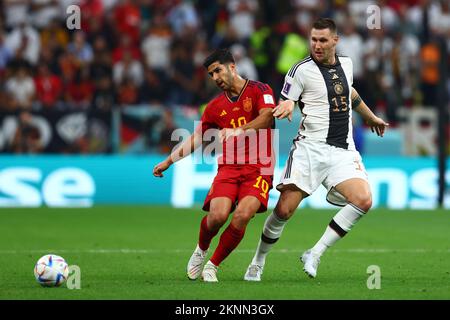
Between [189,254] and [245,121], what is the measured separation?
9.20ft

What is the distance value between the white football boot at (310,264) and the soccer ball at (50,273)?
209 cm

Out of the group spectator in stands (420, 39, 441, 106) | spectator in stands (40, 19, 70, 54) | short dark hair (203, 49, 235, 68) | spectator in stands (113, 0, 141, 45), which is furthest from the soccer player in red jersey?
spectator in stands (420, 39, 441, 106)

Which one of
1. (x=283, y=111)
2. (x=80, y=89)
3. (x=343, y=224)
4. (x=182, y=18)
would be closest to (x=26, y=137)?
(x=80, y=89)

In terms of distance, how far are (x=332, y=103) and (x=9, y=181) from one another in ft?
32.6

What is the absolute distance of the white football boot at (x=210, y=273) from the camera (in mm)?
9328

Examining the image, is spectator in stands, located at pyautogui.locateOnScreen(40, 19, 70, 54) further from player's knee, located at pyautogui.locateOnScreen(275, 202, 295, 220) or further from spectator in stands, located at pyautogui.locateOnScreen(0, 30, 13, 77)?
player's knee, located at pyautogui.locateOnScreen(275, 202, 295, 220)

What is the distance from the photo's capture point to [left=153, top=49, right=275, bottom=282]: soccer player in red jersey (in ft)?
30.5

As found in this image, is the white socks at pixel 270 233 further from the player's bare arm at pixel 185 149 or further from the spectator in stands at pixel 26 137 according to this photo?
the spectator in stands at pixel 26 137

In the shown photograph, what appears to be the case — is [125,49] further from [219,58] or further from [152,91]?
[219,58]

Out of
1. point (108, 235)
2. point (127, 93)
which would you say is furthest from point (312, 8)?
point (108, 235)

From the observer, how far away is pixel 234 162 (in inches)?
376
